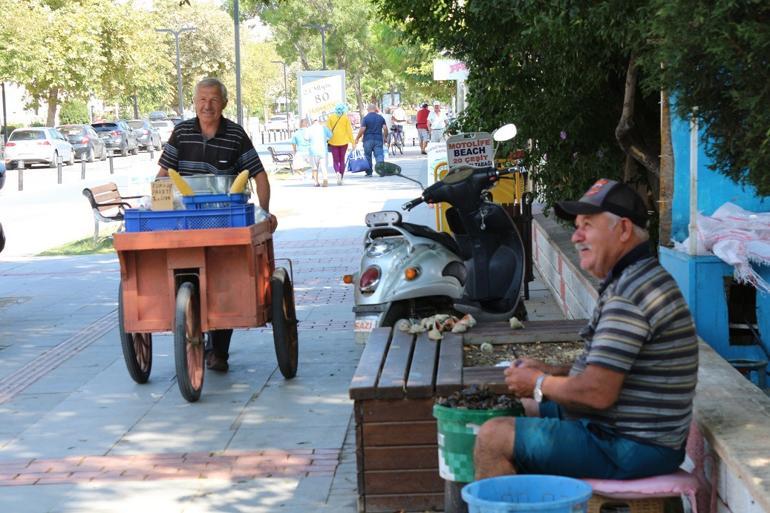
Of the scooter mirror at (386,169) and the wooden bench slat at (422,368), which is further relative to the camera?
the scooter mirror at (386,169)

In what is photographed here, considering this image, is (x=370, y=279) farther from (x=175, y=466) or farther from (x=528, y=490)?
(x=528, y=490)

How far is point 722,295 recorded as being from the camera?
6387 millimetres

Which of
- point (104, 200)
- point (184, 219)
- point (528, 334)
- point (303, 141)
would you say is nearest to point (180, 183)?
point (184, 219)

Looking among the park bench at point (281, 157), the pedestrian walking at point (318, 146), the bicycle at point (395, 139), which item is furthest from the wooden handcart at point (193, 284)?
the bicycle at point (395, 139)

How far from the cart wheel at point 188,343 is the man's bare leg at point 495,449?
3544mm

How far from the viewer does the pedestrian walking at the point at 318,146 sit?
26.8m

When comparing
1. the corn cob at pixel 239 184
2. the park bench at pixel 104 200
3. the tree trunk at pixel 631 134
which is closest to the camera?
the corn cob at pixel 239 184

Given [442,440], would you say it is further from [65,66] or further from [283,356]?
[65,66]

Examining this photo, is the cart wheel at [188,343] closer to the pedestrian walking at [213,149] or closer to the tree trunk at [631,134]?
the pedestrian walking at [213,149]

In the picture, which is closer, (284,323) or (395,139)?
(284,323)

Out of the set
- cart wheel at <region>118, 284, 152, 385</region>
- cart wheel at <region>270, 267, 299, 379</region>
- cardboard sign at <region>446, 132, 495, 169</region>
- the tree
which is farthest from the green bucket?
the tree

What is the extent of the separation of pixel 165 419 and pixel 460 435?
3.41m

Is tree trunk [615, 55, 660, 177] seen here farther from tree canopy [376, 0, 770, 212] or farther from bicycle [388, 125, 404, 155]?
bicycle [388, 125, 404, 155]

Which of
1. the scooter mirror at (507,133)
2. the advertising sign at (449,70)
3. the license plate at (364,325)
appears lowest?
the license plate at (364,325)
